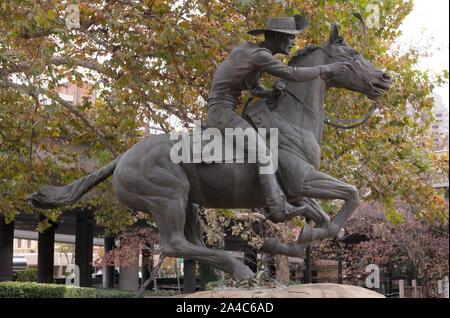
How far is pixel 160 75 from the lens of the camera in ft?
34.5

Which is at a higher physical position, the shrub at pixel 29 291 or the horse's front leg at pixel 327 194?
the horse's front leg at pixel 327 194

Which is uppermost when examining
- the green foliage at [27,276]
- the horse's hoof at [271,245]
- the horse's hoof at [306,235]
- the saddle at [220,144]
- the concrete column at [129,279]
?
the saddle at [220,144]

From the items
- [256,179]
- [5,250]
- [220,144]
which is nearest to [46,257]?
[5,250]

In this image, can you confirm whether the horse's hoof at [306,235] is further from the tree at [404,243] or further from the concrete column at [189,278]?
the concrete column at [189,278]

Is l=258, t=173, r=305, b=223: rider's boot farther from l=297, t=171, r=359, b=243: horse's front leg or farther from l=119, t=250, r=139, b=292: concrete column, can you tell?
l=119, t=250, r=139, b=292: concrete column

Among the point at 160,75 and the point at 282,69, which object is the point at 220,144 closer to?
the point at 282,69

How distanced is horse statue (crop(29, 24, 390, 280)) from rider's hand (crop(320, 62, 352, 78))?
0.15 metres

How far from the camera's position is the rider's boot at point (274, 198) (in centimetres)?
545

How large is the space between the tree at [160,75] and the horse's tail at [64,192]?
3665mm

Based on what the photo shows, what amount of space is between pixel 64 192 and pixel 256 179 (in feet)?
7.19

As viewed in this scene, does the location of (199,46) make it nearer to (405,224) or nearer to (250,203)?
(250,203)

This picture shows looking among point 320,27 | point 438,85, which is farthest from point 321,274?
point 320,27

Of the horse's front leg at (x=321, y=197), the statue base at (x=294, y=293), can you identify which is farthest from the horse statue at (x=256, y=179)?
the statue base at (x=294, y=293)

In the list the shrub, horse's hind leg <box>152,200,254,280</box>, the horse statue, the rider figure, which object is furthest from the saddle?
the shrub
